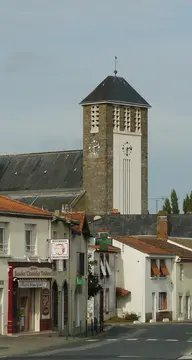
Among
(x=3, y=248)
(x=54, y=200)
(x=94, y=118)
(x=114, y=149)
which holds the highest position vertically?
(x=94, y=118)

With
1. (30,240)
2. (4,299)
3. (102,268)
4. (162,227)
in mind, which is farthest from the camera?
(162,227)

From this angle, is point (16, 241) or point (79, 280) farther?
point (79, 280)

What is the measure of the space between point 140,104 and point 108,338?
92132mm

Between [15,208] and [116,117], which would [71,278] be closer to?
[15,208]

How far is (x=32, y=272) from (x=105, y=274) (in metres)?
35.8

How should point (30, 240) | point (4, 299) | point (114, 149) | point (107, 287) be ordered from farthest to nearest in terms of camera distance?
1. point (114, 149)
2. point (107, 287)
3. point (30, 240)
4. point (4, 299)

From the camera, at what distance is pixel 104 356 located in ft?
135

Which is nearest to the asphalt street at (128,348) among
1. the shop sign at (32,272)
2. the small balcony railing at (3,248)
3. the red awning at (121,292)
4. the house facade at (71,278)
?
the house facade at (71,278)

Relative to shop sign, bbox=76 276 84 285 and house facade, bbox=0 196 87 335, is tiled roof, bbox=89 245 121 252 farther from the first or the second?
house facade, bbox=0 196 87 335

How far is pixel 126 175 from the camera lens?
146 meters

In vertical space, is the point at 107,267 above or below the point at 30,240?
above

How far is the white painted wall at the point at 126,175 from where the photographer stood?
144m

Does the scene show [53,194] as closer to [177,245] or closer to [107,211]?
[107,211]

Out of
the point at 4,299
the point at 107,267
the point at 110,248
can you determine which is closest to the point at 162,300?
the point at 110,248
